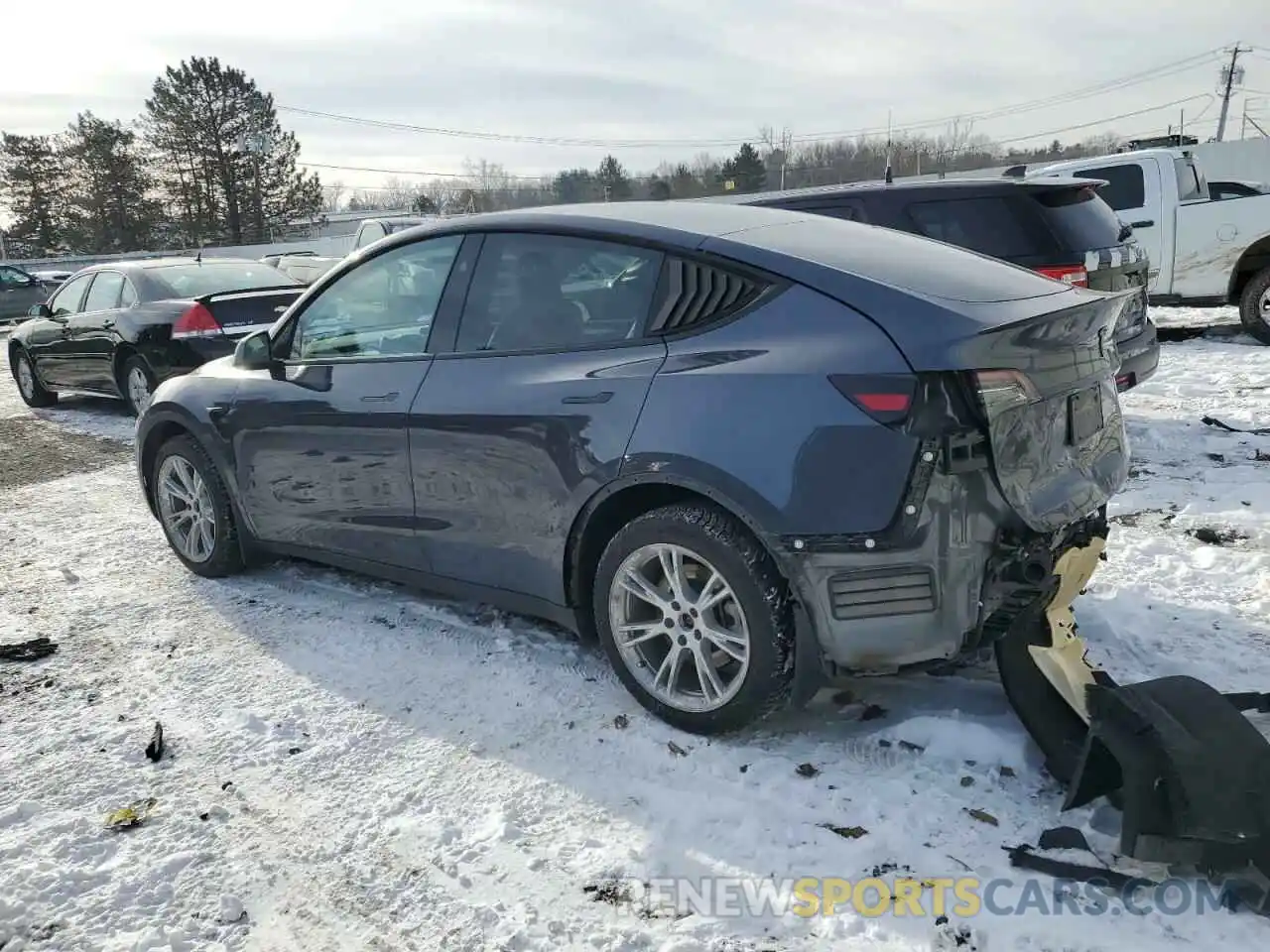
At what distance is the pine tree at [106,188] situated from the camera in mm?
47378

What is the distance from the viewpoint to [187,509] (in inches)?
192

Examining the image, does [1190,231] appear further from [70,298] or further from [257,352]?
[70,298]

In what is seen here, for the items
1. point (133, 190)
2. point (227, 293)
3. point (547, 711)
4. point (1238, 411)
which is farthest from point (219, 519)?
→ point (133, 190)

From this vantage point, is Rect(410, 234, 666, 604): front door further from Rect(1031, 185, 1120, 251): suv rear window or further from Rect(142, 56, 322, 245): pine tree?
Rect(142, 56, 322, 245): pine tree

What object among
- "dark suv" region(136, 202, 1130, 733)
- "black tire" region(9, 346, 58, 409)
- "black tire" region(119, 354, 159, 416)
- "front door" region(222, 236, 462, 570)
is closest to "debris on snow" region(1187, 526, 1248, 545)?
"dark suv" region(136, 202, 1130, 733)

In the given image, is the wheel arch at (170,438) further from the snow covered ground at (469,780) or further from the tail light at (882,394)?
the tail light at (882,394)

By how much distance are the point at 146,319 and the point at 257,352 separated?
5.31 meters

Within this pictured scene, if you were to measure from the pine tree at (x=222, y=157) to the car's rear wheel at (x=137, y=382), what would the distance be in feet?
144

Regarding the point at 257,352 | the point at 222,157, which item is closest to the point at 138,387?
the point at 257,352

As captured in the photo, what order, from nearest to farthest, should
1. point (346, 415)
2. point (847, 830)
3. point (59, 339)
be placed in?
point (847, 830) < point (346, 415) < point (59, 339)

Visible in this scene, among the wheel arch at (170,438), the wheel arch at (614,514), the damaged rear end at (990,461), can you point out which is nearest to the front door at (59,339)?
the wheel arch at (170,438)

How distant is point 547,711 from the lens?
332 centimetres

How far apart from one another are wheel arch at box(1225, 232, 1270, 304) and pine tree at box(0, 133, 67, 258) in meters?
53.6

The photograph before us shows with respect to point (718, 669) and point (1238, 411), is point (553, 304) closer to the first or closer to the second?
point (718, 669)
